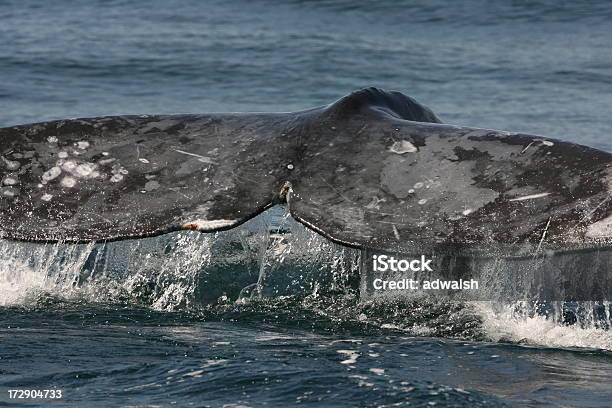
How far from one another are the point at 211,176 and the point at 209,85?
11.6m

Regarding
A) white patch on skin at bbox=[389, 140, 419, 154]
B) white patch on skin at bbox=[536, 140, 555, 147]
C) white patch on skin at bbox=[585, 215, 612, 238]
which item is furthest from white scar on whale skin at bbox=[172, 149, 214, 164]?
white patch on skin at bbox=[585, 215, 612, 238]

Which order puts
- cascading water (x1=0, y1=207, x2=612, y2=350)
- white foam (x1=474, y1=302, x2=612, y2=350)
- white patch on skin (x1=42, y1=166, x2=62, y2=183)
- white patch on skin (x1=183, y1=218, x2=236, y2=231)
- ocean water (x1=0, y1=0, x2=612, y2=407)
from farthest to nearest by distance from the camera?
cascading water (x1=0, y1=207, x2=612, y2=350), white foam (x1=474, y1=302, x2=612, y2=350), white patch on skin (x1=42, y1=166, x2=62, y2=183), white patch on skin (x1=183, y1=218, x2=236, y2=231), ocean water (x1=0, y1=0, x2=612, y2=407)

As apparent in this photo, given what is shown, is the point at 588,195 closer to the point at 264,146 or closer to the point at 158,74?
the point at 264,146

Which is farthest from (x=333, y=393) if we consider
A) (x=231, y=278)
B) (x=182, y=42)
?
(x=182, y=42)

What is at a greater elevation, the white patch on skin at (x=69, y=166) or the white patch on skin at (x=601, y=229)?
the white patch on skin at (x=69, y=166)

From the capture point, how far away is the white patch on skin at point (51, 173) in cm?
557

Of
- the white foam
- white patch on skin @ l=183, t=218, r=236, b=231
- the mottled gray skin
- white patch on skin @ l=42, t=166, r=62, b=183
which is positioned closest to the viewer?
the mottled gray skin

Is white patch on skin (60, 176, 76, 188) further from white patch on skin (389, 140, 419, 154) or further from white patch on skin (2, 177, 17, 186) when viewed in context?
white patch on skin (389, 140, 419, 154)

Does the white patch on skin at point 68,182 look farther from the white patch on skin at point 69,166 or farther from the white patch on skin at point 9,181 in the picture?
the white patch on skin at point 9,181

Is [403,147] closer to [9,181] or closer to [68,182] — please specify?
[68,182]

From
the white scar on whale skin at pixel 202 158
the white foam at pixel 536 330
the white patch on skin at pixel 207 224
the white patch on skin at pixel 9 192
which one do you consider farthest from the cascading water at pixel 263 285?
the white patch on skin at pixel 207 224

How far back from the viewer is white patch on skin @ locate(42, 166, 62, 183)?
5.57 metres

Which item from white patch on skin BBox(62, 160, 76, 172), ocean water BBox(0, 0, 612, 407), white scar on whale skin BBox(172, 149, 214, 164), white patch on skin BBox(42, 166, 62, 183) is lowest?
ocean water BBox(0, 0, 612, 407)

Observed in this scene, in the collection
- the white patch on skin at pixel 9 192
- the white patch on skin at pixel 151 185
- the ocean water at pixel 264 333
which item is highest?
the white patch on skin at pixel 151 185
